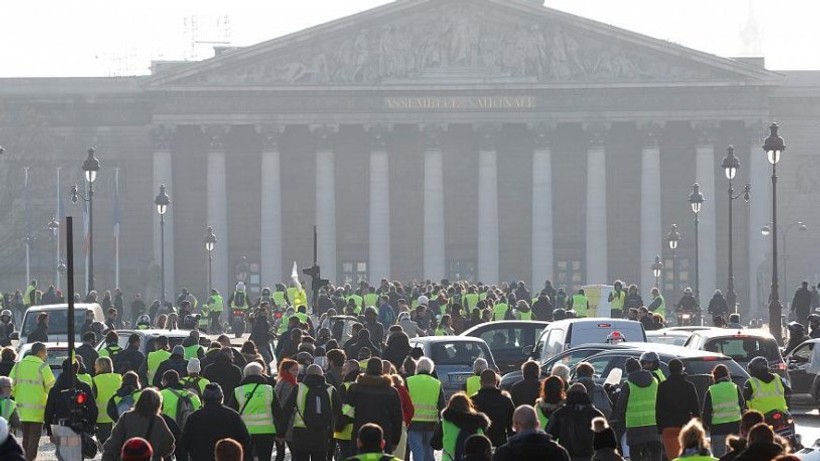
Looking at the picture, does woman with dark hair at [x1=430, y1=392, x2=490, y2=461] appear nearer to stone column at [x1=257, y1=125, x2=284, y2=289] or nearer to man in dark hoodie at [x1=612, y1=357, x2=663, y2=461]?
man in dark hoodie at [x1=612, y1=357, x2=663, y2=461]

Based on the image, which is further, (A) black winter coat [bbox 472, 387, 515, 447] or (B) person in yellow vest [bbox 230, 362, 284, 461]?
(B) person in yellow vest [bbox 230, 362, 284, 461]

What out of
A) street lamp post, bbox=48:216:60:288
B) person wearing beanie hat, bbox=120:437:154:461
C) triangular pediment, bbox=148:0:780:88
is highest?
triangular pediment, bbox=148:0:780:88

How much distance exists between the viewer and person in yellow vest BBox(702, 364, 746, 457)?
23.7m

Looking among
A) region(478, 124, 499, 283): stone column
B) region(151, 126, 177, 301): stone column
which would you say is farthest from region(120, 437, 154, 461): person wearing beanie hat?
region(478, 124, 499, 283): stone column

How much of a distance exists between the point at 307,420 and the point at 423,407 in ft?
7.07

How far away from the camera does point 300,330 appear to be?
33.9m

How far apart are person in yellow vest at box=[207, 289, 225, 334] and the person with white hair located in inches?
1576

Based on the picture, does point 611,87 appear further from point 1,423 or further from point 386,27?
point 1,423

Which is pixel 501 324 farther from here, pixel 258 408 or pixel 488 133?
pixel 488 133

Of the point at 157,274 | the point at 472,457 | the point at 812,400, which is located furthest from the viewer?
the point at 157,274

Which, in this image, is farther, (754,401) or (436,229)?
(436,229)

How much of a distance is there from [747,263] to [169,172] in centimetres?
2609

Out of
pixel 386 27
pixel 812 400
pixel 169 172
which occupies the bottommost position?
pixel 812 400

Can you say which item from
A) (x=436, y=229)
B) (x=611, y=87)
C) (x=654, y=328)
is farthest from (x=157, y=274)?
(x=654, y=328)
